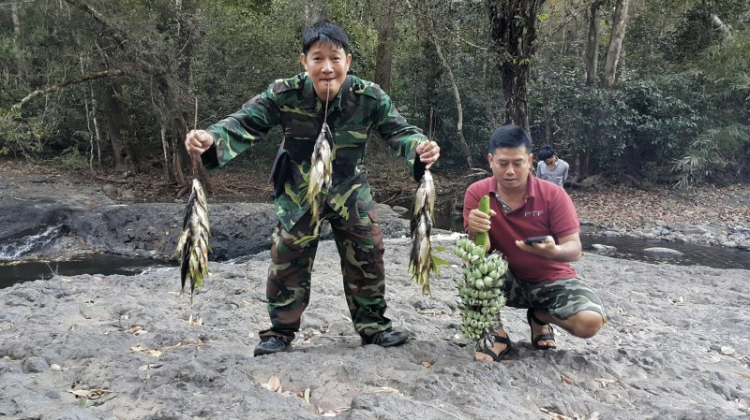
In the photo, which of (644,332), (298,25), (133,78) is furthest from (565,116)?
(644,332)

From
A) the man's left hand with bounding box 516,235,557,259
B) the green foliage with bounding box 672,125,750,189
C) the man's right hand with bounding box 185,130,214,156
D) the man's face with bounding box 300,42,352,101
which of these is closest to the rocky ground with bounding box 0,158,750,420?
the man's left hand with bounding box 516,235,557,259

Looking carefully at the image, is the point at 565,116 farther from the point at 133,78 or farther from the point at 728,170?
the point at 133,78

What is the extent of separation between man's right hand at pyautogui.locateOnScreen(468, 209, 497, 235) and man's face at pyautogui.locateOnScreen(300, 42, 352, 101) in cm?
117

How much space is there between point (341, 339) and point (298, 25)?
56.5ft

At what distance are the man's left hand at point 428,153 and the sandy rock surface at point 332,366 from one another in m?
1.23

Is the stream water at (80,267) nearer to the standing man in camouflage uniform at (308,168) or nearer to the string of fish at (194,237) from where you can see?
the standing man in camouflage uniform at (308,168)

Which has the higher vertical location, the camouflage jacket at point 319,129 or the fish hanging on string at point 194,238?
the camouflage jacket at point 319,129

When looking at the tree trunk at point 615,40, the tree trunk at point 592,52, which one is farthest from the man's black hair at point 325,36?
the tree trunk at point 615,40

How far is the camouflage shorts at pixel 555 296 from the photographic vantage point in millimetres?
3633

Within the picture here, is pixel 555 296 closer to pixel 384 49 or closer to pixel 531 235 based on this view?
pixel 531 235

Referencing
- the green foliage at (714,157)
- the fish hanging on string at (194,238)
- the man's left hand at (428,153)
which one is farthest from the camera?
the green foliage at (714,157)

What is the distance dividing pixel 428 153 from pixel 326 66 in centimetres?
84

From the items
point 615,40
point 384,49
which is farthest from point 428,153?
point 615,40

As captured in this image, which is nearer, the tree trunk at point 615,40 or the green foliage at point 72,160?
the tree trunk at point 615,40
